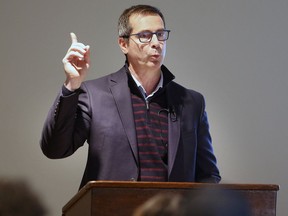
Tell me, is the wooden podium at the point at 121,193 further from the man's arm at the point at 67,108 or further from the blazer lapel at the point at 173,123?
the blazer lapel at the point at 173,123

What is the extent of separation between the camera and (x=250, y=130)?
14.8 ft

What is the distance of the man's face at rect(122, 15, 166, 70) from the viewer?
325 centimetres

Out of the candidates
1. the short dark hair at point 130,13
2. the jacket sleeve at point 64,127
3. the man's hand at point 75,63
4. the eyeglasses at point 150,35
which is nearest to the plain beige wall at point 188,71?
the short dark hair at point 130,13

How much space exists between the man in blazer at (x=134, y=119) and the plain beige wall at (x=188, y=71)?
1.09 m

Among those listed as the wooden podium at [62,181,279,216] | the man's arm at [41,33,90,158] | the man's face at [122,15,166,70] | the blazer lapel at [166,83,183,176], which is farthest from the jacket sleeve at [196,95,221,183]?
the wooden podium at [62,181,279,216]

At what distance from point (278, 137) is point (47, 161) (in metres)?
1.37

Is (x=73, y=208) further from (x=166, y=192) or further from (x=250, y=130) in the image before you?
(x=250, y=130)

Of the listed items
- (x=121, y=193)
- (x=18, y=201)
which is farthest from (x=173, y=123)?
(x=121, y=193)

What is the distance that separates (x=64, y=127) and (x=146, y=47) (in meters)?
0.56

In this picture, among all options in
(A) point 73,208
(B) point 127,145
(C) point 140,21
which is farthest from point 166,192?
(C) point 140,21

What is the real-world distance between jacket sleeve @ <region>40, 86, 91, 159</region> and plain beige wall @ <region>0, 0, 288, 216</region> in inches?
49.7

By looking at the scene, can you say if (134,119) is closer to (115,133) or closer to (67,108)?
(115,133)

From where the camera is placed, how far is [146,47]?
326 centimetres

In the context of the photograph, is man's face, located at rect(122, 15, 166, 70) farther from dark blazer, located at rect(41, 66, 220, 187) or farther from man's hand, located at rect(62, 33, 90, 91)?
man's hand, located at rect(62, 33, 90, 91)
